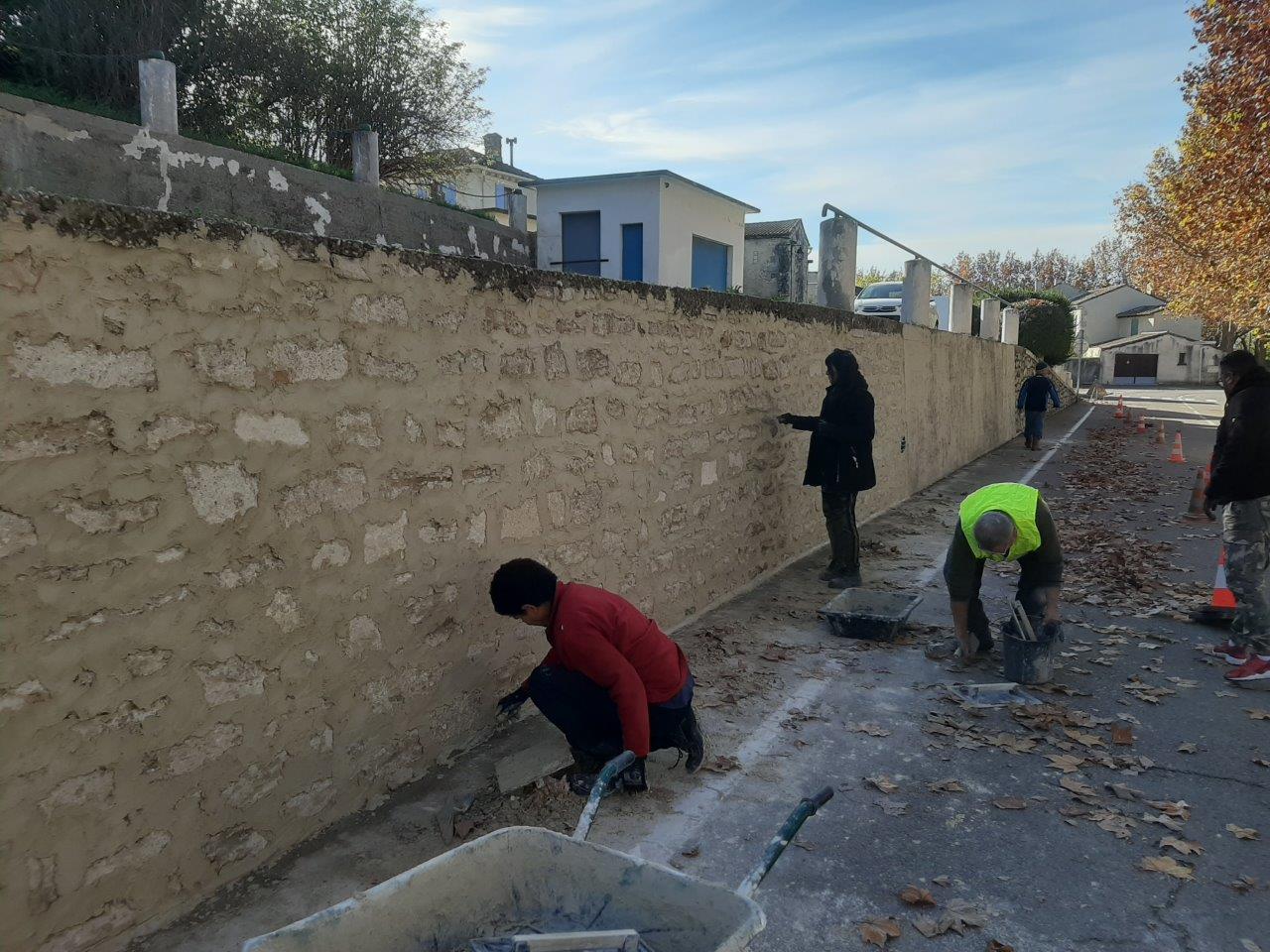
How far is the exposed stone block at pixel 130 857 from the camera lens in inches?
109

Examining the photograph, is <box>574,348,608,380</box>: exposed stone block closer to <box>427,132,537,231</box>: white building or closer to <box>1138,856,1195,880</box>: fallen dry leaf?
<box>1138,856,1195,880</box>: fallen dry leaf

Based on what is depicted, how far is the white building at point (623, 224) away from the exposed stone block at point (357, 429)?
2362cm

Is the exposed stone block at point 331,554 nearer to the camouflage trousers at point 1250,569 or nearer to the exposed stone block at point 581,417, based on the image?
the exposed stone block at point 581,417

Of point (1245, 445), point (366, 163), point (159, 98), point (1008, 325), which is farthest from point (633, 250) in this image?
point (1245, 445)

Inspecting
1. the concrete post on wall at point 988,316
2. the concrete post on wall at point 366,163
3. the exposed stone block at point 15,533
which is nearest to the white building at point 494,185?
the concrete post on wall at point 366,163

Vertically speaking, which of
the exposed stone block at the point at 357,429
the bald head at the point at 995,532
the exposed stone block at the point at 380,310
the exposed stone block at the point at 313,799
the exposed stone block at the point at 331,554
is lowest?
the exposed stone block at the point at 313,799

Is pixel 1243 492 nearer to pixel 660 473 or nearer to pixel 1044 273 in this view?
pixel 660 473

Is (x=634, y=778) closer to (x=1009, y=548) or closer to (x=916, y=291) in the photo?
(x=1009, y=548)

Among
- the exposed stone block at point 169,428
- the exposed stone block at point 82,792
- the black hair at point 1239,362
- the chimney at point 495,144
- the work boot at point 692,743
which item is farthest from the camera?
the chimney at point 495,144

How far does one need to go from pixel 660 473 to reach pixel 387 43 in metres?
20.0

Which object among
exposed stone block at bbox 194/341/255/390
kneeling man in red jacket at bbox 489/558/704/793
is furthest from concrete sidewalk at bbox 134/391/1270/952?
exposed stone block at bbox 194/341/255/390

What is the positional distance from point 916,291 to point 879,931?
13.0 m

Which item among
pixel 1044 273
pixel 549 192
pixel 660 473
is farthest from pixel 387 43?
pixel 1044 273

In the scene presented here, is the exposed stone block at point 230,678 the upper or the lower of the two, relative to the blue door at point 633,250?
lower
